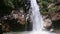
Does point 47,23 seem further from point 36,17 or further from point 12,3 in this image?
point 12,3

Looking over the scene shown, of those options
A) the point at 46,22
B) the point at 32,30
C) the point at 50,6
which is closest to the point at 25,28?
the point at 32,30

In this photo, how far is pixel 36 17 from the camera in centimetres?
1900

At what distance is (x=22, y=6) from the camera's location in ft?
61.1

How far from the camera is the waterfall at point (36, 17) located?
18237 mm

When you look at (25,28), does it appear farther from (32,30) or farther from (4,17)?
(4,17)

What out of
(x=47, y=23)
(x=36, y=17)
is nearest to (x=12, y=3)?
(x=36, y=17)

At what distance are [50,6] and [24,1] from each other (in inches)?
105

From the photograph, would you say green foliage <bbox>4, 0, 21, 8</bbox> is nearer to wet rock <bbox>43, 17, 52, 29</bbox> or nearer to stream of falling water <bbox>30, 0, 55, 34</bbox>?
stream of falling water <bbox>30, 0, 55, 34</bbox>

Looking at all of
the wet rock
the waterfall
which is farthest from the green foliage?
the wet rock

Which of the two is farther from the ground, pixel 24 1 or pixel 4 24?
pixel 24 1

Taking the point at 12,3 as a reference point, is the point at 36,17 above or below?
below

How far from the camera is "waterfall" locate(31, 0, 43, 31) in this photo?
1824 centimetres

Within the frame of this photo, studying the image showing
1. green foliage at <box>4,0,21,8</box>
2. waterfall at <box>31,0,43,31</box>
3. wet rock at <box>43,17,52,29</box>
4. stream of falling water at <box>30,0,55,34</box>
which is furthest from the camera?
waterfall at <box>31,0,43,31</box>

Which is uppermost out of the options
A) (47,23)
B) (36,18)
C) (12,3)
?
(12,3)
